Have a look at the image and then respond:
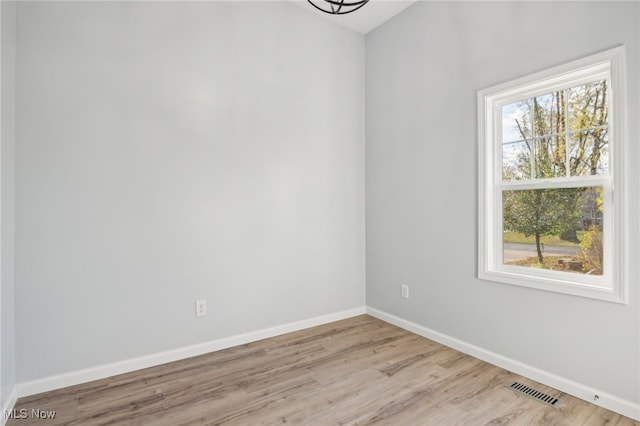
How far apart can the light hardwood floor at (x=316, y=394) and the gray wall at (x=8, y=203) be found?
0.28 meters

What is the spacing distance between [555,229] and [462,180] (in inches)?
29.4

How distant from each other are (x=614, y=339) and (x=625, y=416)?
416 millimetres

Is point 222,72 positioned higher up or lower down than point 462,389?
higher up

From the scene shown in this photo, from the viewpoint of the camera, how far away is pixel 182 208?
265cm

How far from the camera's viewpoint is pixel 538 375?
2.28 m

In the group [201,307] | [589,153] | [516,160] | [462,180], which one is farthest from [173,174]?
[589,153]

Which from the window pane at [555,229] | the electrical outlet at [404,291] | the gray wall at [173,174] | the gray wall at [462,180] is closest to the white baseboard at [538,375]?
the gray wall at [462,180]

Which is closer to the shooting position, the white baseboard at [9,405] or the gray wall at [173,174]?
the white baseboard at [9,405]

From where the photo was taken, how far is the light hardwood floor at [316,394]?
6.26ft

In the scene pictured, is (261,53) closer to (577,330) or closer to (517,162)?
(517,162)

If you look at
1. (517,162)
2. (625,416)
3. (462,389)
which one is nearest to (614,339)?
(625,416)

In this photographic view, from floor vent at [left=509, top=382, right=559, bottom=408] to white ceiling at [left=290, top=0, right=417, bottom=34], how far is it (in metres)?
3.26

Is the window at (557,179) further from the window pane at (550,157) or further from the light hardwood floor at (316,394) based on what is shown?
the light hardwood floor at (316,394)

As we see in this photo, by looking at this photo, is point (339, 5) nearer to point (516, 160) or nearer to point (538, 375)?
point (516, 160)
